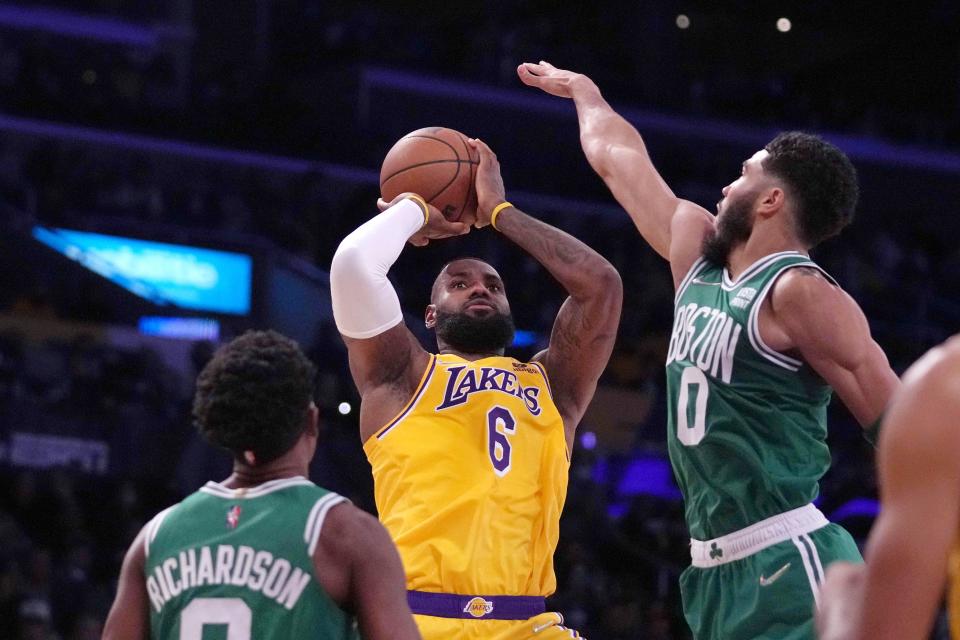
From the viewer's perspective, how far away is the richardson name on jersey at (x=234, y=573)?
3.47 metres

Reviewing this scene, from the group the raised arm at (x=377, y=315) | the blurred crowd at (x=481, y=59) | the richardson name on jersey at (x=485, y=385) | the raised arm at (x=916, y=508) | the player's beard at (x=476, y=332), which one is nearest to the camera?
the raised arm at (x=916, y=508)

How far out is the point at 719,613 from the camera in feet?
15.1

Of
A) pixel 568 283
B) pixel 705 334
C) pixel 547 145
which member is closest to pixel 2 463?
pixel 568 283

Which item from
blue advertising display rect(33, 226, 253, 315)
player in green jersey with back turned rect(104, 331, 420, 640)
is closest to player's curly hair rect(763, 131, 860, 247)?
player in green jersey with back turned rect(104, 331, 420, 640)

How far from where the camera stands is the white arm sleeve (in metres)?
5.34

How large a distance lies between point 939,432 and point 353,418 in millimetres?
11885

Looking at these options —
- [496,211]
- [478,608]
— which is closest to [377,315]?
[496,211]

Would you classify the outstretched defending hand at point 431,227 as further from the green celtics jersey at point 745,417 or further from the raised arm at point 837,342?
the raised arm at point 837,342

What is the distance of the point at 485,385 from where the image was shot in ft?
18.5

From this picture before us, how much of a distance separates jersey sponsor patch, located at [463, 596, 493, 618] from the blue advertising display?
13.3 m

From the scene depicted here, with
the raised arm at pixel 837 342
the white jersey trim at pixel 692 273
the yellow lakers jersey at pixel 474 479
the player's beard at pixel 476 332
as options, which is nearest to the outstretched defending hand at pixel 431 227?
the player's beard at pixel 476 332

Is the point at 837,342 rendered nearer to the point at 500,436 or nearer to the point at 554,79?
the point at 500,436

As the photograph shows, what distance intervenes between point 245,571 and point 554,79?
10.3 feet

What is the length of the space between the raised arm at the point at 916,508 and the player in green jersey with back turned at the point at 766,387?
1.97 metres
